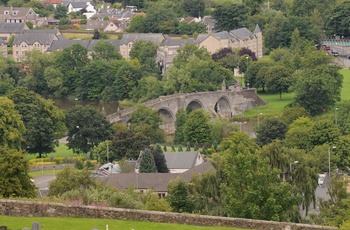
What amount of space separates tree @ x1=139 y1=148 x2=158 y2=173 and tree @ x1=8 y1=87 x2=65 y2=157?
9584mm

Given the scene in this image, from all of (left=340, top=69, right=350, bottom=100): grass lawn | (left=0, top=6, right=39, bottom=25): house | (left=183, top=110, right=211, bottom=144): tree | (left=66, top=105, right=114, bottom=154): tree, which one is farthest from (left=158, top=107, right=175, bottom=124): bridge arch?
(left=0, top=6, right=39, bottom=25): house

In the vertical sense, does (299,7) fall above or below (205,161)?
above

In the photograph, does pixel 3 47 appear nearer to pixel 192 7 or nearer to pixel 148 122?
pixel 192 7

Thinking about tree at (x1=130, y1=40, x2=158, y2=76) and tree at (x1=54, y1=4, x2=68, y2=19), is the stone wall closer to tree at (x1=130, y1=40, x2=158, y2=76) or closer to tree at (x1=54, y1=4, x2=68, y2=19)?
tree at (x1=130, y1=40, x2=158, y2=76)

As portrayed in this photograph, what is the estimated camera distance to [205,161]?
6394cm

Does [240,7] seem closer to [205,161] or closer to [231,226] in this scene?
[205,161]

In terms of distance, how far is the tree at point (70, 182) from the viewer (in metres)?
44.2

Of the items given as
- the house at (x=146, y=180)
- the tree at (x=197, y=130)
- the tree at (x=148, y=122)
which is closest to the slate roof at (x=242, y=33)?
the tree at (x=148, y=122)

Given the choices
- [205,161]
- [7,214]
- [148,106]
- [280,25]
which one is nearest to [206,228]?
[7,214]

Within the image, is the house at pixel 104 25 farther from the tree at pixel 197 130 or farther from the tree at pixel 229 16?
the tree at pixel 197 130

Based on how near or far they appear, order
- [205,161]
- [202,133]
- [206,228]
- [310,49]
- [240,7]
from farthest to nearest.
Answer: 1. [240,7]
2. [310,49]
3. [202,133]
4. [205,161]
5. [206,228]

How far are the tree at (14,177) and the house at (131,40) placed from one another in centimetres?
7201

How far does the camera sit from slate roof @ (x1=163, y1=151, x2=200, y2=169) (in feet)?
206

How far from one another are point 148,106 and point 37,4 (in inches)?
2483
